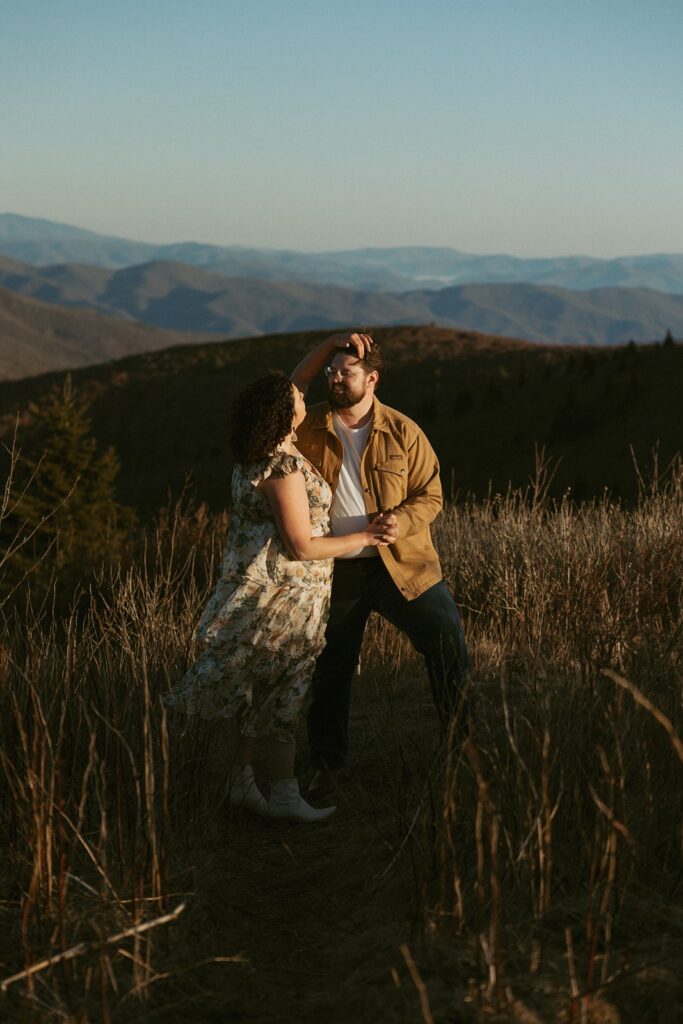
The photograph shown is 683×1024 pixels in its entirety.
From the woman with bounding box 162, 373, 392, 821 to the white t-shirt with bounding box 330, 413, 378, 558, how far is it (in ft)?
0.48

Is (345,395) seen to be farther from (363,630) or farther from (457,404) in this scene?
(457,404)

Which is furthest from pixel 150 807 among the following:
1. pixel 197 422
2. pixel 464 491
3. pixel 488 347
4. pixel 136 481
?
pixel 488 347

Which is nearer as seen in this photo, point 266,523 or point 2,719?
point 266,523

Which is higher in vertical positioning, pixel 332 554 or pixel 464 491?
pixel 332 554

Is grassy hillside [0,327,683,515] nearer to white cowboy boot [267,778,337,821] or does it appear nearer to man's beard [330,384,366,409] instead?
man's beard [330,384,366,409]

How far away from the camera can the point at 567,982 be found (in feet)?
8.50

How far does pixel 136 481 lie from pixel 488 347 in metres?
20.1

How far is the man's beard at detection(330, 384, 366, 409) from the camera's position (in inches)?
156

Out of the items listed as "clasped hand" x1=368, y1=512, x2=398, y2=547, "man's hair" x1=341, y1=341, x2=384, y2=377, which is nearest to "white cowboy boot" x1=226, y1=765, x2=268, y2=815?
"clasped hand" x1=368, y1=512, x2=398, y2=547

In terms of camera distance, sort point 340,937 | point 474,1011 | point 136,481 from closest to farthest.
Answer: point 474,1011 < point 340,937 < point 136,481

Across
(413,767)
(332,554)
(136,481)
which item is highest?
Result: (332,554)

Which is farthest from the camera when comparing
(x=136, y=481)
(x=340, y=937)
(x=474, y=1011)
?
(x=136, y=481)

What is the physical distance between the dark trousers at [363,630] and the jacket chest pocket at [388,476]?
22 cm

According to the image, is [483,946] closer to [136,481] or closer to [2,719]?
[2,719]
